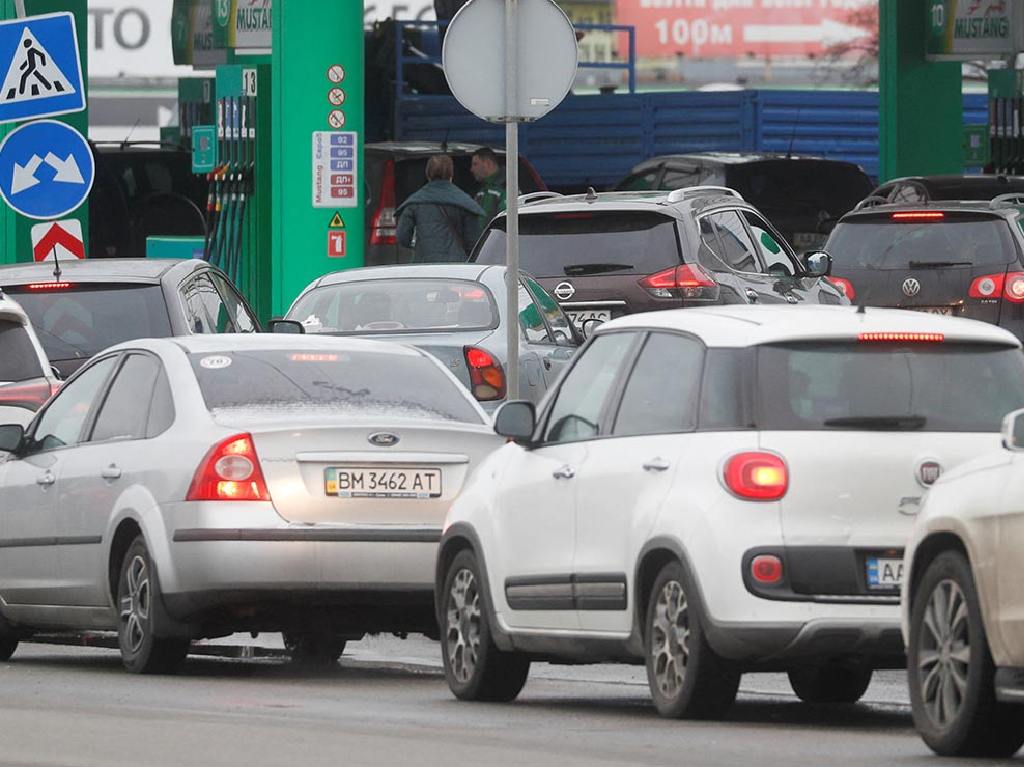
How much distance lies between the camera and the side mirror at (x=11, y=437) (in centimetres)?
1388

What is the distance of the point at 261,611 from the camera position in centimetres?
1245

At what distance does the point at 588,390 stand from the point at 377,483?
1388 mm

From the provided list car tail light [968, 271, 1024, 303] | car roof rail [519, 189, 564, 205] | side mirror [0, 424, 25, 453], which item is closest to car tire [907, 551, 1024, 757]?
side mirror [0, 424, 25, 453]

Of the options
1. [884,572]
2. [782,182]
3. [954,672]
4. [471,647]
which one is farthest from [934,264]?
[954,672]

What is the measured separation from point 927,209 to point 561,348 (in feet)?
15.8

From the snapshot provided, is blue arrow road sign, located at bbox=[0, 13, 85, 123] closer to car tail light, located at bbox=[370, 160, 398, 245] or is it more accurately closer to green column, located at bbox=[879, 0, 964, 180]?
car tail light, located at bbox=[370, 160, 398, 245]

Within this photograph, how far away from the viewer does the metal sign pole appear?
15.9m

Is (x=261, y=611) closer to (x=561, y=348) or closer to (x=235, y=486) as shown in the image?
(x=235, y=486)

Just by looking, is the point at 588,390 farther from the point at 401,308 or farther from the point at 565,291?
the point at 565,291

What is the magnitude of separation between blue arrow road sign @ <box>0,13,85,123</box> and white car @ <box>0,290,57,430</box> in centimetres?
674

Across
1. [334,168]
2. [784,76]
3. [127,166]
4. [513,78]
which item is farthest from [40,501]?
[784,76]

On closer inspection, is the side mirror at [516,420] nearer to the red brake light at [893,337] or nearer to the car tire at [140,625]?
the red brake light at [893,337]

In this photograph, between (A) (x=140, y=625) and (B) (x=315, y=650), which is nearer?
(A) (x=140, y=625)

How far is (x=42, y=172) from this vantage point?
72.2 feet
